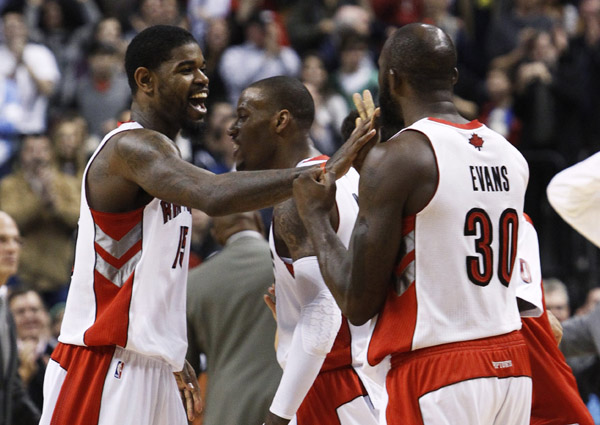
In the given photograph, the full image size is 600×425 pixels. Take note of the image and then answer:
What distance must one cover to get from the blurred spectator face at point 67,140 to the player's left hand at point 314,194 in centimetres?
770

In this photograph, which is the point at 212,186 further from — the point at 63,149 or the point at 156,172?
the point at 63,149

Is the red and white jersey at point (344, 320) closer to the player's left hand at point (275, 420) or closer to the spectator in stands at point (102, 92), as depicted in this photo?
the player's left hand at point (275, 420)

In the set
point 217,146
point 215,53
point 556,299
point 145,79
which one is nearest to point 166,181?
point 145,79

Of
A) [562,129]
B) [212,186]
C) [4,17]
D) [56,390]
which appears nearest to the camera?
[212,186]

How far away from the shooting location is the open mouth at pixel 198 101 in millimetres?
5078

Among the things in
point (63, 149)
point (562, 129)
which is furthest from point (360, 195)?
point (562, 129)

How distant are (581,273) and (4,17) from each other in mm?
7959

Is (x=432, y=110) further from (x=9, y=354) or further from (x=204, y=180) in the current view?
(x=9, y=354)

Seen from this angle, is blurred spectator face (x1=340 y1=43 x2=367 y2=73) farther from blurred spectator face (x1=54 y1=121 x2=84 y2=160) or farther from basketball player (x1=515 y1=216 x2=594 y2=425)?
basketball player (x1=515 y1=216 x2=594 y2=425)

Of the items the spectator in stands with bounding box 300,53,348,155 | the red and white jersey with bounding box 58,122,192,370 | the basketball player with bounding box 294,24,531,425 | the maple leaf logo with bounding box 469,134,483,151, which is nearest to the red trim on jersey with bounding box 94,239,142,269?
the red and white jersey with bounding box 58,122,192,370

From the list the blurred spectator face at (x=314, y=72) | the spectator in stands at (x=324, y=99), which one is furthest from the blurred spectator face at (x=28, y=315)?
the blurred spectator face at (x=314, y=72)

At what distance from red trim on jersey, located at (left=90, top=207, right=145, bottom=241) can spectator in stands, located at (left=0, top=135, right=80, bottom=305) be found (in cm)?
635

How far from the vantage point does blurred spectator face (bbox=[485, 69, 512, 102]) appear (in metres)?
13.0

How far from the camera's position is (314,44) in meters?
14.7
